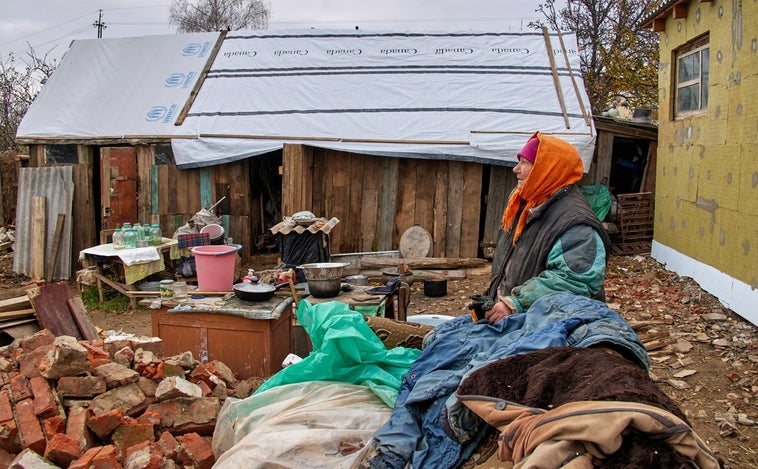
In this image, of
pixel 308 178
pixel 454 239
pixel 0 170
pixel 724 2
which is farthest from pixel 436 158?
pixel 0 170

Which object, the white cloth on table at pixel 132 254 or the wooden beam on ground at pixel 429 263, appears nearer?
the white cloth on table at pixel 132 254

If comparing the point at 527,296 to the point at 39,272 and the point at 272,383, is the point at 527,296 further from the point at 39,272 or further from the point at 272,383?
the point at 39,272

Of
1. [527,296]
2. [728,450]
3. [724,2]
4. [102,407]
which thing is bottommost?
[728,450]

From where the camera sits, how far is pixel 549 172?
3.25m

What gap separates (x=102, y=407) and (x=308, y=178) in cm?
616

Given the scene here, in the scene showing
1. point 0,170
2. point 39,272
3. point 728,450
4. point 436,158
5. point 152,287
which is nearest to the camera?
point 728,450

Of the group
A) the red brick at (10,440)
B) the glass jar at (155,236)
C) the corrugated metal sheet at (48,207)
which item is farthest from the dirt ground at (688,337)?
the red brick at (10,440)

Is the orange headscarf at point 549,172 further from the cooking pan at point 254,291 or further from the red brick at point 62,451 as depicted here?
the red brick at point 62,451

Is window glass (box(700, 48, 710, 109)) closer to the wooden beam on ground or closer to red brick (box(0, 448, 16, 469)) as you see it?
the wooden beam on ground

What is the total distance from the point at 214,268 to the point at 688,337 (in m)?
4.29

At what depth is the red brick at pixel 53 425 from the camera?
129 inches

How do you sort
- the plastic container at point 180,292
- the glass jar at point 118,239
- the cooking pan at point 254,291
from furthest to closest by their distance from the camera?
the glass jar at point 118,239, the plastic container at point 180,292, the cooking pan at point 254,291

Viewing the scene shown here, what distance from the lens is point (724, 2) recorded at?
711 centimetres

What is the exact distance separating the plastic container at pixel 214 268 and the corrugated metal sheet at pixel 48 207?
18.2ft
